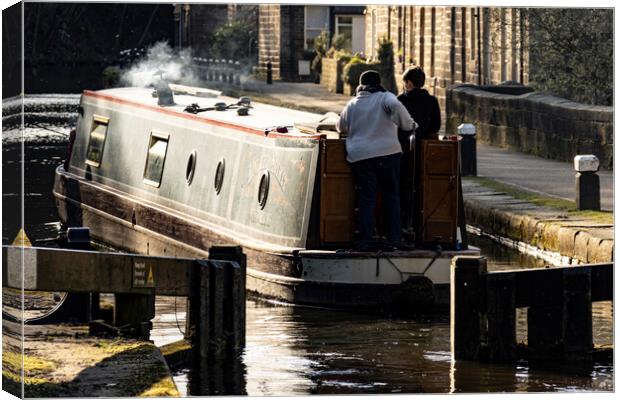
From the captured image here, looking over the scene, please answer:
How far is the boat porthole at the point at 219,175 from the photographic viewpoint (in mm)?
16103

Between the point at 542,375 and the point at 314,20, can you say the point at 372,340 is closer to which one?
the point at 542,375

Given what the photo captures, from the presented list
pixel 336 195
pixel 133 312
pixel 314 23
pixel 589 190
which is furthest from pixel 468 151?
pixel 314 23

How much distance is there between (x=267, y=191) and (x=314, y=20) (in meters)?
35.1

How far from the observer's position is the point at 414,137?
1420 cm

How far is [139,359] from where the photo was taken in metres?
10.5

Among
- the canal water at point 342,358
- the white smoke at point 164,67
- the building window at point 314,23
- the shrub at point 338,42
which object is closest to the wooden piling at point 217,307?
the canal water at point 342,358

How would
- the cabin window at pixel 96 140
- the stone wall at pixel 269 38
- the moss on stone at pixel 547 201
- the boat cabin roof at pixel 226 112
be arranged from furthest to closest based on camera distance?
the stone wall at pixel 269 38 → the cabin window at pixel 96 140 → the moss on stone at pixel 547 201 → the boat cabin roof at pixel 226 112

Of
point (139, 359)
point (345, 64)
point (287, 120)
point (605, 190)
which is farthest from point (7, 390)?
point (345, 64)

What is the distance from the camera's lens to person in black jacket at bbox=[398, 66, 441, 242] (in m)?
14.1

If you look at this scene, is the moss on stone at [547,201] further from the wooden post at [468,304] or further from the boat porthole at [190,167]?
the wooden post at [468,304]

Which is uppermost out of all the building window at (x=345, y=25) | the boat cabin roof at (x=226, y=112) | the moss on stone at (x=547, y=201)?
the boat cabin roof at (x=226, y=112)

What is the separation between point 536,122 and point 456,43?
8925mm

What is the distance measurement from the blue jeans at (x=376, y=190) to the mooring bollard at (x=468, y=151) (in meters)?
7.48

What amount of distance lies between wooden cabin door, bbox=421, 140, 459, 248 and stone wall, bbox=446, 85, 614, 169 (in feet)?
23.3
